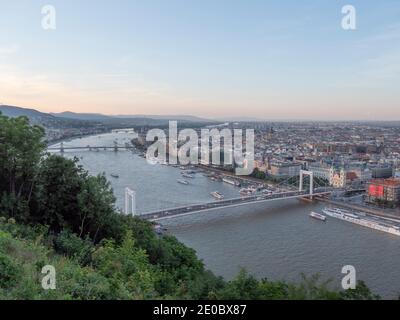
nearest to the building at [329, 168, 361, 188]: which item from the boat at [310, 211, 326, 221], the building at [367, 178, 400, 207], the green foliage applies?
the building at [367, 178, 400, 207]

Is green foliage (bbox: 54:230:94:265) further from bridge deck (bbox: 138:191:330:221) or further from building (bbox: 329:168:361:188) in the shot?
building (bbox: 329:168:361:188)

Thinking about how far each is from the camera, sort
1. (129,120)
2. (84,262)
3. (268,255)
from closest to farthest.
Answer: (84,262) < (268,255) < (129,120)

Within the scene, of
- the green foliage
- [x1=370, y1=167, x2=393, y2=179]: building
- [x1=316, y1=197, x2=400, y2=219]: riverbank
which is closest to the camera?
the green foliage

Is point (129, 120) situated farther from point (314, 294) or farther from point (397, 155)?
point (314, 294)

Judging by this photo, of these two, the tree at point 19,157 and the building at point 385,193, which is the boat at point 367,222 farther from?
the tree at point 19,157
